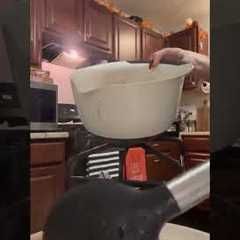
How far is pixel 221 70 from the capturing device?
224 mm

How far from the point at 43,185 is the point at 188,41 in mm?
282

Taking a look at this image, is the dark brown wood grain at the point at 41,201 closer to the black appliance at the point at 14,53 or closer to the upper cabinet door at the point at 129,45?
the black appliance at the point at 14,53

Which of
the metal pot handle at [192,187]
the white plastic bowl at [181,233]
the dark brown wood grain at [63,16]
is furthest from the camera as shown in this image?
the dark brown wood grain at [63,16]

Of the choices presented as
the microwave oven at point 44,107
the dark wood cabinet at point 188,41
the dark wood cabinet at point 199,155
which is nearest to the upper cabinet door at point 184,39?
the dark wood cabinet at point 188,41

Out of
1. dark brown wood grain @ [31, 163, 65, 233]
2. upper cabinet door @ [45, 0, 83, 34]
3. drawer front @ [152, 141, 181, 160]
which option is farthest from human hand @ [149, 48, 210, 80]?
upper cabinet door @ [45, 0, 83, 34]

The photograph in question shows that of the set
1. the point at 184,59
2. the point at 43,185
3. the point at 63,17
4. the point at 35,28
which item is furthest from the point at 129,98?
the point at 63,17

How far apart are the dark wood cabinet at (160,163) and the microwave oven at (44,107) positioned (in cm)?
23

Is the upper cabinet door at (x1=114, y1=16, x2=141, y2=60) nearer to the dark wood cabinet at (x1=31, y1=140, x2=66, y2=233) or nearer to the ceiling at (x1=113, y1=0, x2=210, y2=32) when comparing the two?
the ceiling at (x1=113, y1=0, x2=210, y2=32)

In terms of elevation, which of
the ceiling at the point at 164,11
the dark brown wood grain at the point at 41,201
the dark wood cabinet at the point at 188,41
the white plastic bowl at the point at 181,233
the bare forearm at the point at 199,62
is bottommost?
the white plastic bowl at the point at 181,233

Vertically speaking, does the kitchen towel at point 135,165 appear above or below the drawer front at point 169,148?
below

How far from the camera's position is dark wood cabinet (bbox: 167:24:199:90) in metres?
0.34

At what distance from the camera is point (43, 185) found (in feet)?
1.34

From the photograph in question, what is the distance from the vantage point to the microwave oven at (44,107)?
1.81 ft

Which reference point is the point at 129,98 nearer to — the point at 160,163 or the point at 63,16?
the point at 160,163
